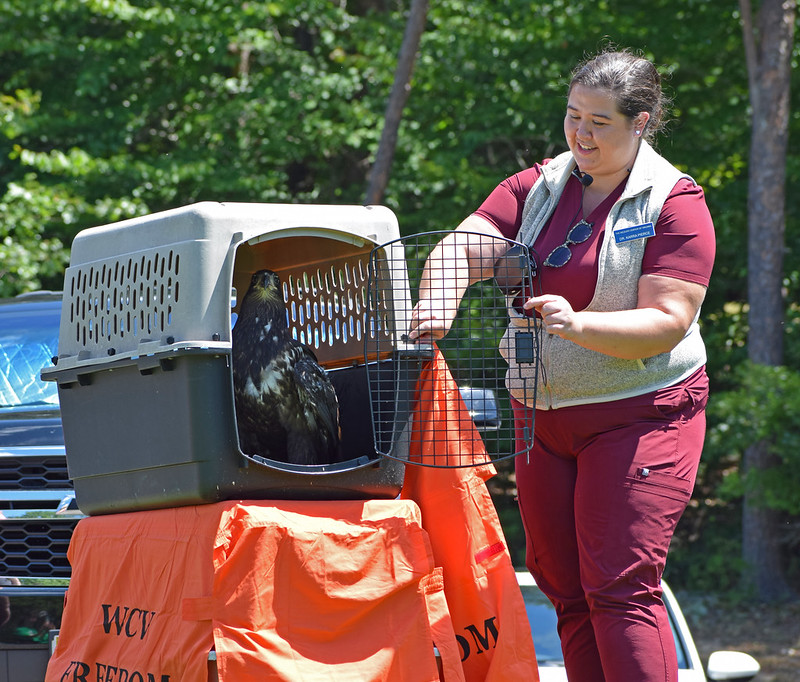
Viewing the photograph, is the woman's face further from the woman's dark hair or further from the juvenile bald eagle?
the juvenile bald eagle

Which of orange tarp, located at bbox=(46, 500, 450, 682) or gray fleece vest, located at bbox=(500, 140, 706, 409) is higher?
gray fleece vest, located at bbox=(500, 140, 706, 409)

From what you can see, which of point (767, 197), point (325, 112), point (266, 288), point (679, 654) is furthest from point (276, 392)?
point (325, 112)

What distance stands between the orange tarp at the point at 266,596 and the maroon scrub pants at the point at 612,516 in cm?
35

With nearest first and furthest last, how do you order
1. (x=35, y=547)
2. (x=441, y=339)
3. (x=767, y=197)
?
(x=441, y=339) → (x=35, y=547) → (x=767, y=197)

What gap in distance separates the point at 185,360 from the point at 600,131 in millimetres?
1181

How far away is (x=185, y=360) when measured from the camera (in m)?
2.49

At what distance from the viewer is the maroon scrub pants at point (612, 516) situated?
2465 mm

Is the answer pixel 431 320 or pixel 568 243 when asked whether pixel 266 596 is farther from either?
pixel 568 243

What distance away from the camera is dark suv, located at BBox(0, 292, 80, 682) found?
332cm

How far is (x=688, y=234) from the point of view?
250 centimetres

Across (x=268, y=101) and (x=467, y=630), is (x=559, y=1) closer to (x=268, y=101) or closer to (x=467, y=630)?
(x=268, y=101)

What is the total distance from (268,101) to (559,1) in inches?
136

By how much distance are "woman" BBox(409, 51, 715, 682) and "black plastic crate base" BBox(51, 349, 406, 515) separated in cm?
40

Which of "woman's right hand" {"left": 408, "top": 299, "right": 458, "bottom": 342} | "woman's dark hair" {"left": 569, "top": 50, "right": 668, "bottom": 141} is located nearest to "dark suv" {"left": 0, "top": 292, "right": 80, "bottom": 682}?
"woman's right hand" {"left": 408, "top": 299, "right": 458, "bottom": 342}
